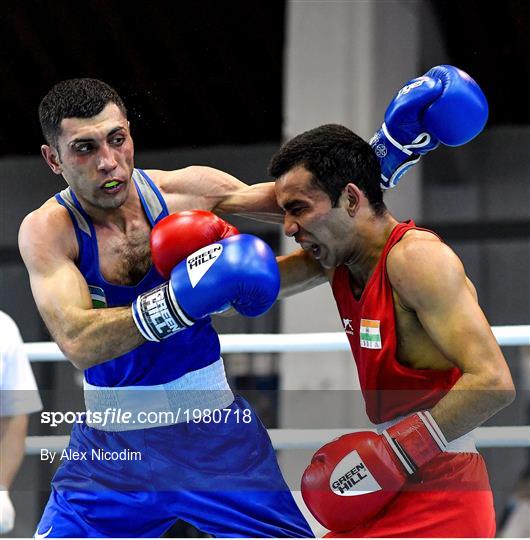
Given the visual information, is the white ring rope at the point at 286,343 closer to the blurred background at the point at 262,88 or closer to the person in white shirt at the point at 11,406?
the person in white shirt at the point at 11,406

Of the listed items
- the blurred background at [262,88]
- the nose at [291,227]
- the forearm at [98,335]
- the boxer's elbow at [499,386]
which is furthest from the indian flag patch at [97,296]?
the blurred background at [262,88]

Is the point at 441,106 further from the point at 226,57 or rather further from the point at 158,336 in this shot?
the point at 226,57

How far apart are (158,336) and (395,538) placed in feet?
1.85

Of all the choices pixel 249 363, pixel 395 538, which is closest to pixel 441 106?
pixel 395 538

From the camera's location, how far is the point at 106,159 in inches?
73.4

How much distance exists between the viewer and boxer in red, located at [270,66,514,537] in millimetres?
1691

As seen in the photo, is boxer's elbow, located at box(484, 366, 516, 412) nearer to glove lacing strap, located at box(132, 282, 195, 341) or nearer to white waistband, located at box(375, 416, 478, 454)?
white waistband, located at box(375, 416, 478, 454)

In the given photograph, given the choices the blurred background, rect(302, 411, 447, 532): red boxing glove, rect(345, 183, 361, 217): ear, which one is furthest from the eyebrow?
the blurred background

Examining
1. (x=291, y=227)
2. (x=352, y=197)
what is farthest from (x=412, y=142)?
(x=291, y=227)

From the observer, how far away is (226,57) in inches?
200

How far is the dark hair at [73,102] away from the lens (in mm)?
1882

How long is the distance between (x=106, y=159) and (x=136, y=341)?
0.37 meters

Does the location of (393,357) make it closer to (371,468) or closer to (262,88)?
(371,468)

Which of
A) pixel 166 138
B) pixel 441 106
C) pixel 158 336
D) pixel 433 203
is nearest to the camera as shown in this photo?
pixel 158 336
